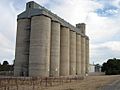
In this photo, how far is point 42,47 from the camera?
236 ft

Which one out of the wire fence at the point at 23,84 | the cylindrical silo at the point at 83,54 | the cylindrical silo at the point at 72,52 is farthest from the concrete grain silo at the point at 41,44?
the cylindrical silo at the point at 83,54

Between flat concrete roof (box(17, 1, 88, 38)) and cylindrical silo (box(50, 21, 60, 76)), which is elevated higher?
flat concrete roof (box(17, 1, 88, 38))

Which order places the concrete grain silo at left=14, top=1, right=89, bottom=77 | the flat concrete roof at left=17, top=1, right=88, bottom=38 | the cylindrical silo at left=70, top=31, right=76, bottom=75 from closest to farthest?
1. the concrete grain silo at left=14, top=1, right=89, bottom=77
2. the flat concrete roof at left=17, top=1, right=88, bottom=38
3. the cylindrical silo at left=70, top=31, right=76, bottom=75

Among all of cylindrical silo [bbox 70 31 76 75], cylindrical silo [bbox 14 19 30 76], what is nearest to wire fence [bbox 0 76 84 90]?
cylindrical silo [bbox 14 19 30 76]

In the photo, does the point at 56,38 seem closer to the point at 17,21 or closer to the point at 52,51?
the point at 52,51

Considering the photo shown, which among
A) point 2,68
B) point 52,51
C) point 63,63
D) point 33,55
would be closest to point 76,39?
point 63,63

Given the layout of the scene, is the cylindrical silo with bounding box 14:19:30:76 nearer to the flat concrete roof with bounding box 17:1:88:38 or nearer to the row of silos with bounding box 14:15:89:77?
the row of silos with bounding box 14:15:89:77

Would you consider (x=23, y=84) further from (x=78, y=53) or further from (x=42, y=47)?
(x=78, y=53)

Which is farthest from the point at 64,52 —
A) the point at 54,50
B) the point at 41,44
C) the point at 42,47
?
the point at 41,44

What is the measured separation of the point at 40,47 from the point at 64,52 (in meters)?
19.5

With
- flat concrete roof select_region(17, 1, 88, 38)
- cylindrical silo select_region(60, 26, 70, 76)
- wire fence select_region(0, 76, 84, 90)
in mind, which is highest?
flat concrete roof select_region(17, 1, 88, 38)

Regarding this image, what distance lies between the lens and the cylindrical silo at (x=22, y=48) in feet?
252

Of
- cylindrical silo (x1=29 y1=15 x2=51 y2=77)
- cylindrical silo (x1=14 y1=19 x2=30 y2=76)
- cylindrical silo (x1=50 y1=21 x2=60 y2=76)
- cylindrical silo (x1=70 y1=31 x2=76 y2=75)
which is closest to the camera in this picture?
cylindrical silo (x1=29 y1=15 x2=51 y2=77)

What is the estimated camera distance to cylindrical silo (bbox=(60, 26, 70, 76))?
3466 inches
